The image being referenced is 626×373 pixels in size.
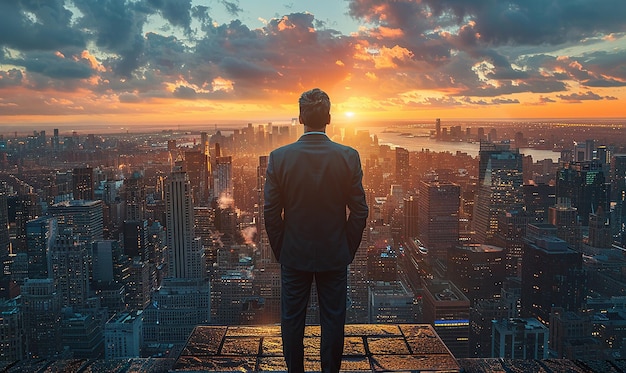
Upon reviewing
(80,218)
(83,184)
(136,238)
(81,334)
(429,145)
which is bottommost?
(81,334)

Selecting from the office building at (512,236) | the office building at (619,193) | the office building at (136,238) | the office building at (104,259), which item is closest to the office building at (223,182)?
the office building at (136,238)

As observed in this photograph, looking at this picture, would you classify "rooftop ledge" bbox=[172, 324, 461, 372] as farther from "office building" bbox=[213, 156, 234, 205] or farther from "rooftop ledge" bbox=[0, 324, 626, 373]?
"office building" bbox=[213, 156, 234, 205]

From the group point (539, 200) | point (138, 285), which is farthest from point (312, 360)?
→ point (539, 200)

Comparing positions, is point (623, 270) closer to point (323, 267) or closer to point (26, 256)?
point (323, 267)

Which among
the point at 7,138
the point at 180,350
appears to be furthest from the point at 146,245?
the point at 180,350

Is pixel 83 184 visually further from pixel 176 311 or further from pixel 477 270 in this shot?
pixel 477 270

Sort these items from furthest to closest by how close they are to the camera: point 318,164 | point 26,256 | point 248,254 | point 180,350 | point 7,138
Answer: point 248,254
point 26,256
point 7,138
point 180,350
point 318,164

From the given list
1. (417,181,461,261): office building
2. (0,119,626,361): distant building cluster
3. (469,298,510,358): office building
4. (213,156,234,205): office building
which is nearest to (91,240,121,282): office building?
(0,119,626,361): distant building cluster
